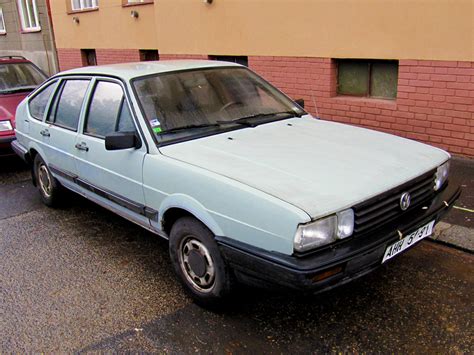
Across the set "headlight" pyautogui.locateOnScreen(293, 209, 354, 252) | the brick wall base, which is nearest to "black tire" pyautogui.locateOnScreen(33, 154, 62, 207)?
"headlight" pyautogui.locateOnScreen(293, 209, 354, 252)

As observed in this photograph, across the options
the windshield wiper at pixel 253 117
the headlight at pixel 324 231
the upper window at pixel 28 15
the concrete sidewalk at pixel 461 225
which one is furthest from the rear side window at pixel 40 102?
the upper window at pixel 28 15

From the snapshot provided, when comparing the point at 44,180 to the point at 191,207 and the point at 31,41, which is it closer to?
the point at 191,207

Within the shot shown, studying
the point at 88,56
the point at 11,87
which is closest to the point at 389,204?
the point at 11,87

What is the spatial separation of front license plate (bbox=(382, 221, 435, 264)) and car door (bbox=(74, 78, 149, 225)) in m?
1.79

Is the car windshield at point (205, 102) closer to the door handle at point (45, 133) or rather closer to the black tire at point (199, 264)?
the black tire at point (199, 264)

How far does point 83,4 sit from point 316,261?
13.0m

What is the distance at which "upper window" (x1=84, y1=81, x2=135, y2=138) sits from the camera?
3.76 metres

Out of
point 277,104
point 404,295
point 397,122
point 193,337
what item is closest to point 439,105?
point 397,122

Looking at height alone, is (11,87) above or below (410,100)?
above

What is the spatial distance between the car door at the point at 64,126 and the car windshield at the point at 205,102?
0.97 m

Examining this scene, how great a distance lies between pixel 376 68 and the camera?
22.1 feet

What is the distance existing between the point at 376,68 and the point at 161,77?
12.8 feet

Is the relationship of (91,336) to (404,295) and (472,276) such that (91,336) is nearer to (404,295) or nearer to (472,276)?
(404,295)

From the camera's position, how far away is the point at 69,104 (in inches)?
182
